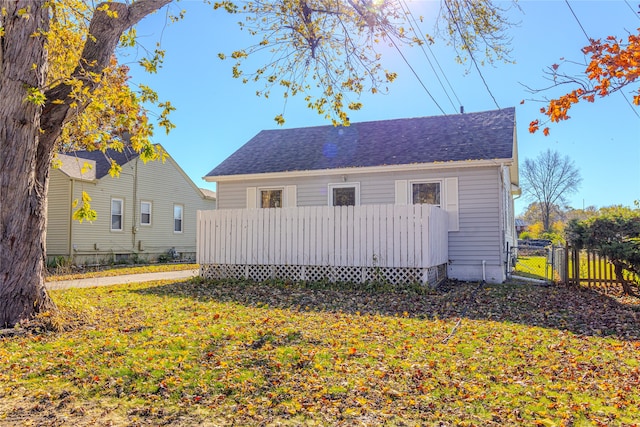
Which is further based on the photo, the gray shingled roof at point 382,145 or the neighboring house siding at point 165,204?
the neighboring house siding at point 165,204

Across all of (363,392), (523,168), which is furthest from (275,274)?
(523,168)

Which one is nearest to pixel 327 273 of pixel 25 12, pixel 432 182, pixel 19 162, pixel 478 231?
pixel 432 182

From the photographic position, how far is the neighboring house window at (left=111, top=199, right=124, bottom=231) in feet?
65.1

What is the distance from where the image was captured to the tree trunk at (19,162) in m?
5.73

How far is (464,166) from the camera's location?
12.2 m

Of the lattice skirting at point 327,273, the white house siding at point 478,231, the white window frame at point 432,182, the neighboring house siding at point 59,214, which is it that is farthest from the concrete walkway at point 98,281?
the white house siding at point 478,231

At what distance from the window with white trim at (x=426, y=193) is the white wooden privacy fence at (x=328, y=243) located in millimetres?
754

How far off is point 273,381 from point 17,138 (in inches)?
187

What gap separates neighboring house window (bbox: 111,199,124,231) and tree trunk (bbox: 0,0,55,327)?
1473cm

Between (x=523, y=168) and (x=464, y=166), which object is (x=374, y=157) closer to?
(x=464, y=166)

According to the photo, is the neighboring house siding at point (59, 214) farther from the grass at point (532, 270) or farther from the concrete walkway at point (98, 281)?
the grass at point (532, 270)

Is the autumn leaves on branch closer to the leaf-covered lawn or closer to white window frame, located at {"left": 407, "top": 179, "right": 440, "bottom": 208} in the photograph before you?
the leaf-covered lawn

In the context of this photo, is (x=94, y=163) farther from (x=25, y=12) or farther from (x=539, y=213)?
(x=539, y=213)

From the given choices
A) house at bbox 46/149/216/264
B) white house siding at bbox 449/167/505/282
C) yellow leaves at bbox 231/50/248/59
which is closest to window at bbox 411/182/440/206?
white house siding at bbox 449/167/505/282
